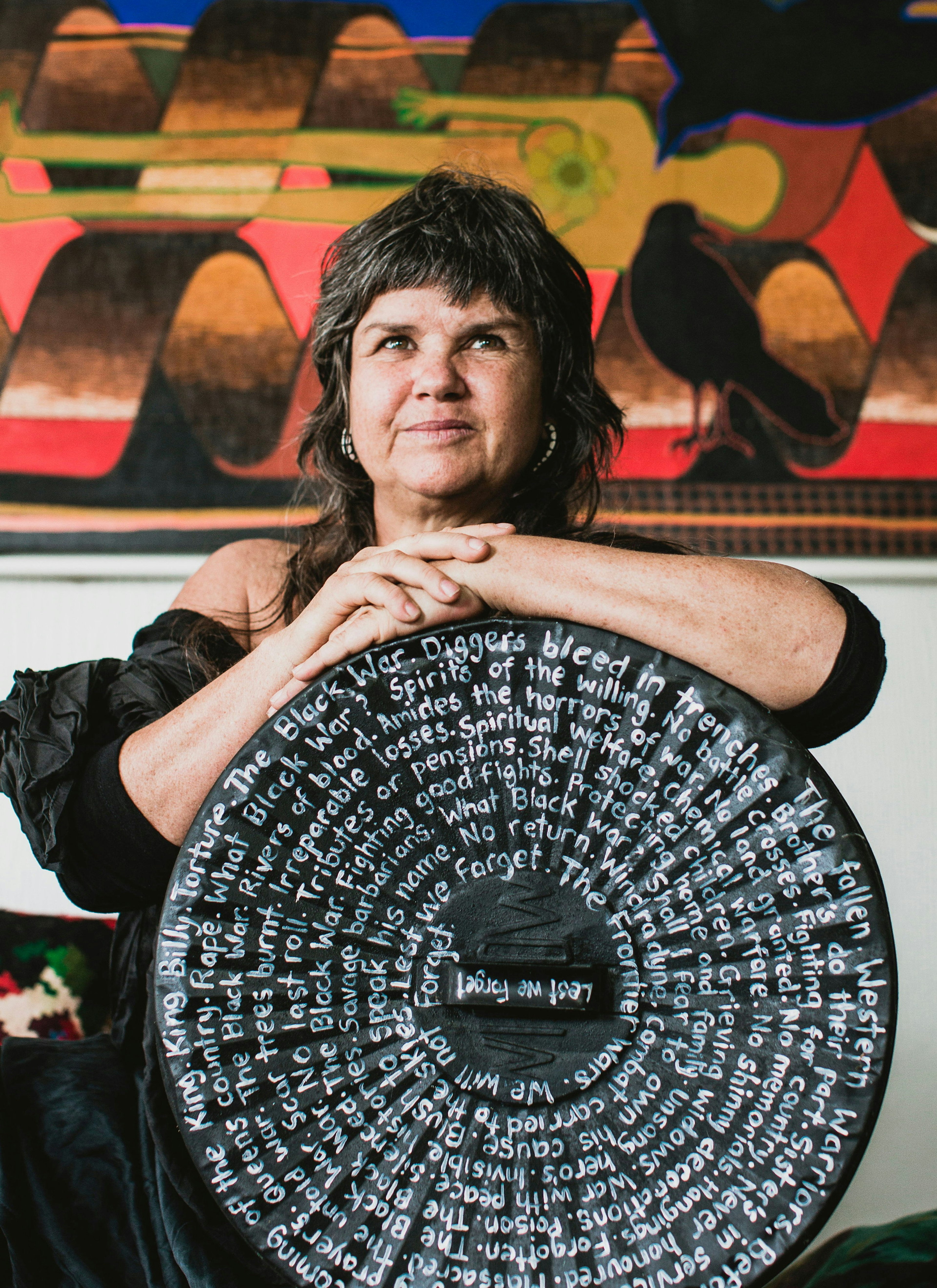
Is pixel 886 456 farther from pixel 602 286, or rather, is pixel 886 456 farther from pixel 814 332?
pixel 602 286

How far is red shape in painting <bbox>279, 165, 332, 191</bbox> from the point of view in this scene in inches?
79.5

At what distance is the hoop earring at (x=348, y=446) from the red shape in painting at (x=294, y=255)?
0.78 meters

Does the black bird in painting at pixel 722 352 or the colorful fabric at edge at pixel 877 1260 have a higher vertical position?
the black bird in painting at pixel 722 352

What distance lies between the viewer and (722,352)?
6.50 feet

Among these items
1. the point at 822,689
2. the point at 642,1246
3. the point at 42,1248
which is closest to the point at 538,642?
the point at 822,689

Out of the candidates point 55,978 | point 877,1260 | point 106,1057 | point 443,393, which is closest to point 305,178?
point 443,393

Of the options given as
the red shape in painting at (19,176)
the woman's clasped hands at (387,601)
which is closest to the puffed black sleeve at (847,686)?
the woman's clasped hands at (387,601)

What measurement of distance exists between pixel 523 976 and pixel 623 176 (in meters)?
1.67

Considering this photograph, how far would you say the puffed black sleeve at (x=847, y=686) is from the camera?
93 cm

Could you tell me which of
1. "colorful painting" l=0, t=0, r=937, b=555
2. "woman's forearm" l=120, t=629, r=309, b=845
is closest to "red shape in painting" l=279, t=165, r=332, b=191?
"colorful painting" l=0, t=0, r=937, b=555

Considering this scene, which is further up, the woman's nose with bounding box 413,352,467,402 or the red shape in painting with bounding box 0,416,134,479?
the red shape in painting with bounding box 0,416,134,479

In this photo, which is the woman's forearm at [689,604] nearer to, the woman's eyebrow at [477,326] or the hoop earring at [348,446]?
the woman's eyebrow at [477,326]

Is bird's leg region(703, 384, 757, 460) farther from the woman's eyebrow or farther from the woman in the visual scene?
the woman's eyebrow

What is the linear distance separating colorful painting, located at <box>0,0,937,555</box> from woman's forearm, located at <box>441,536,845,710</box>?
1064 millimetres
